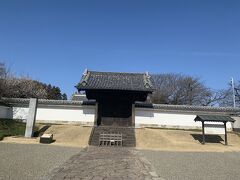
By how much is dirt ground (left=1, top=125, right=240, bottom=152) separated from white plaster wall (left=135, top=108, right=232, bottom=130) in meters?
1.73

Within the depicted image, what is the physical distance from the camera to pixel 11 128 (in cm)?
2341

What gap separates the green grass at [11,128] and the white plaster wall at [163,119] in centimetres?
1063

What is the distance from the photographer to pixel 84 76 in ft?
88.1

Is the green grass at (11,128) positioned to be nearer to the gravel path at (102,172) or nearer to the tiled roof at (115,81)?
the tiled roof at (115,81)

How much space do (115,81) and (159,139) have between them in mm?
8106

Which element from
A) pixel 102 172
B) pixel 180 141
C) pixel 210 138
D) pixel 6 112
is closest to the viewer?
pixel 102 172

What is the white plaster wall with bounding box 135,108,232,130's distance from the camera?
88.0ft

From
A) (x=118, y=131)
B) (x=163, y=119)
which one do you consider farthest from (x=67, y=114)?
(x=163, y=119)

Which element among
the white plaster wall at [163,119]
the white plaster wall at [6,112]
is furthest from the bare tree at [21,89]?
the white plaster wall at [163,119]

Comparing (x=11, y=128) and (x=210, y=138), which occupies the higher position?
(x=11, y=128)

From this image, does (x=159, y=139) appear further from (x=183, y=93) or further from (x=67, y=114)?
(x=183, y=93)

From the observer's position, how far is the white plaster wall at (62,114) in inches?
1053

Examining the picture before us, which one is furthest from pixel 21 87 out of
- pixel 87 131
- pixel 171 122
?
pixel 171 122

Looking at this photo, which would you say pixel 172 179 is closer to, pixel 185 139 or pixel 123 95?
pixel 185 139
